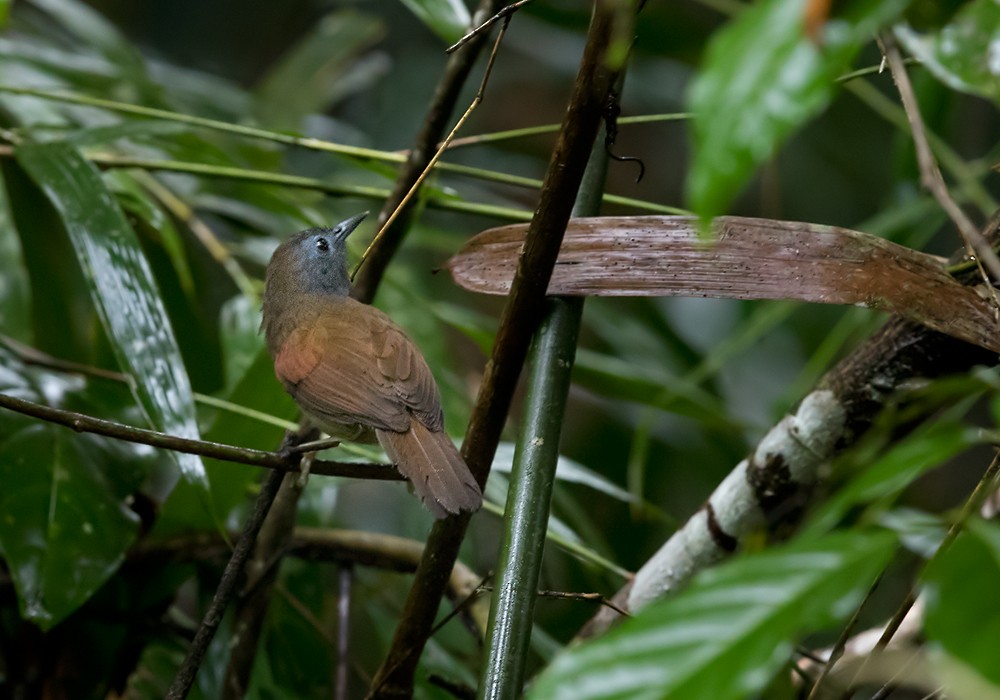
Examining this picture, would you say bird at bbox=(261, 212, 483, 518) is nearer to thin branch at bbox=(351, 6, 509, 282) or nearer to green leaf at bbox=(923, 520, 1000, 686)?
thin branch at bbox=(351, 6, 509, 282)

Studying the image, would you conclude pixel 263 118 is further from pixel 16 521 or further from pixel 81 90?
pixel 16 521

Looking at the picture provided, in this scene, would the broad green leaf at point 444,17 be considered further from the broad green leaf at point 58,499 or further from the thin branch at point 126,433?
the thin branch at point 126,433

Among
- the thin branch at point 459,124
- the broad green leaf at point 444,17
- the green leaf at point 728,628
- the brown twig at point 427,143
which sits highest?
the broad green leaf at point 444,17

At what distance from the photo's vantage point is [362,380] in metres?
1.77

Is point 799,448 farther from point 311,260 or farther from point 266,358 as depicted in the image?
point 311,260

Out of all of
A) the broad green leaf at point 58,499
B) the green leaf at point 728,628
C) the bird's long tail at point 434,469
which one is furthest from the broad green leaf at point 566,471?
the green leaf at point 728,628

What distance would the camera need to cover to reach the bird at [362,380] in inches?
56.4

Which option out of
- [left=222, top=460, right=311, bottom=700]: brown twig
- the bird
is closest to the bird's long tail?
the bird

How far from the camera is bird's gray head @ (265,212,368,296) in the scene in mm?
2246

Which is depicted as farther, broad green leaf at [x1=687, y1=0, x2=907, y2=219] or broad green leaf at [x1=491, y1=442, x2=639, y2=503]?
broad green leaf at [x1=491, y1=442, x2=639, y2=503]

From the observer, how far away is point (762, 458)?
5.61ft

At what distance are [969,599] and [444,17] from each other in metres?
1.85

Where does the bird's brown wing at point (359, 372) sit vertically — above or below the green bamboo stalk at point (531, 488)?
above

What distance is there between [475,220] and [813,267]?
3383mm
